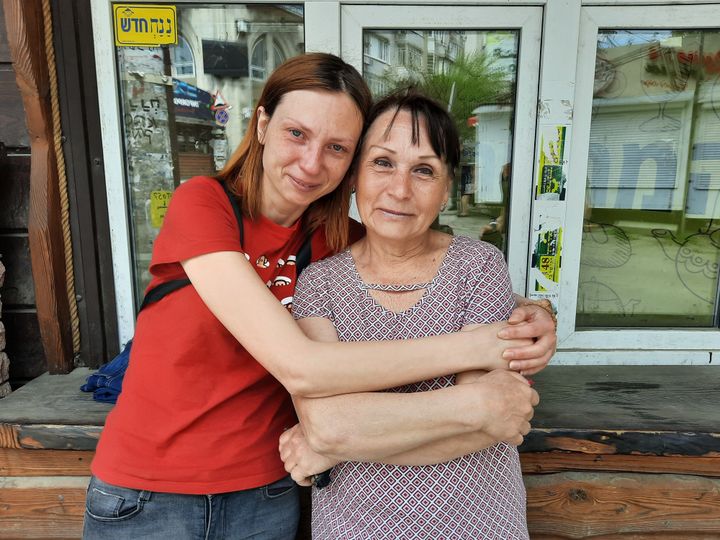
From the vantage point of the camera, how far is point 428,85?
1.96 m

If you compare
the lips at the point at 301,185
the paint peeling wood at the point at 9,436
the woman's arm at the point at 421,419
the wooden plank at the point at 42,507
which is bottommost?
the wooden plank at the point at 42,507

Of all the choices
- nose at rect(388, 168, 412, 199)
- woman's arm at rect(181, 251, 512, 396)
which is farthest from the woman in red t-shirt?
nose at rect(388, 168, 412, 199)

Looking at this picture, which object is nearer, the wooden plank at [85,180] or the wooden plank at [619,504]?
the wooden plank at [619,504]

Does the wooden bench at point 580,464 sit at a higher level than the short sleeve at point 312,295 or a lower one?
lower

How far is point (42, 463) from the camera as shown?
1668 millimetres

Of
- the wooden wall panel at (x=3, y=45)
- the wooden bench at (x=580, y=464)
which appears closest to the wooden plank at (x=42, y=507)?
the wooden bench at (x=580, y=464)

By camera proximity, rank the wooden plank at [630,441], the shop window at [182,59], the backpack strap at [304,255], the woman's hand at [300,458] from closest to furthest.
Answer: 1. the woman's hand at [300,458]
2. the backpack strap at [304,255]
3. the wooden plank at [630,441]
4. the shop window at [182,59]

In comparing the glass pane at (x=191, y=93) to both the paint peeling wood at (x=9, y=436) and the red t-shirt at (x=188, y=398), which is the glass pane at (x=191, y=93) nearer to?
the paint peeling wood at (x=9, y=436)

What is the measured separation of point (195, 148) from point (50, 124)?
0.49 m

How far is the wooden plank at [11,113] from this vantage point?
6.01 ft

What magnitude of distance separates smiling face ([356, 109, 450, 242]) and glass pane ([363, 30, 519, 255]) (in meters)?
0.80

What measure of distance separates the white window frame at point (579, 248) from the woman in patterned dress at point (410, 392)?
947 mm

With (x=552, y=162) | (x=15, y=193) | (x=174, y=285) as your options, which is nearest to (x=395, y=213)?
(x=174, y=285)

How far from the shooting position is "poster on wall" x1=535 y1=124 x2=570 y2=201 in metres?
1.87
